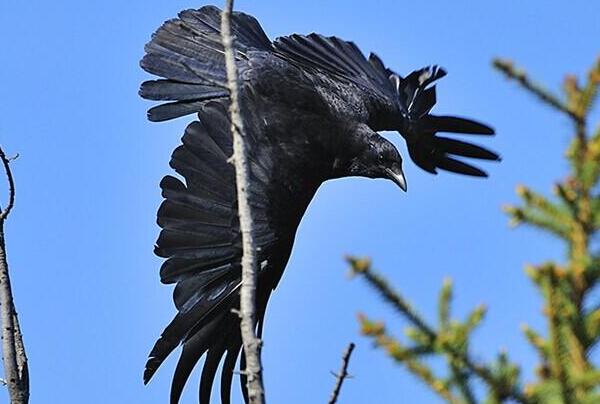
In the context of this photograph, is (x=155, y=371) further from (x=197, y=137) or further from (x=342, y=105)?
(x=342, y=105)

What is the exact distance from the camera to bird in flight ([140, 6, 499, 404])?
7254mm

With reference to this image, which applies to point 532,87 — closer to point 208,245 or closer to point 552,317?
point 552,317

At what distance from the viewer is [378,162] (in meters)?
8.88

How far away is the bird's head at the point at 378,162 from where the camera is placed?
870 cm

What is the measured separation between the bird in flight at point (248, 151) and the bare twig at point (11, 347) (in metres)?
1.77

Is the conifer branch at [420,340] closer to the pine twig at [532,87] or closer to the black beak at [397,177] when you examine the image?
the pine twig at [532,87]

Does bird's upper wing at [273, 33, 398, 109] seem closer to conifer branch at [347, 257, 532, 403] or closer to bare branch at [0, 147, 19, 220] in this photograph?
bare branch at [0, 147, 19, 220]

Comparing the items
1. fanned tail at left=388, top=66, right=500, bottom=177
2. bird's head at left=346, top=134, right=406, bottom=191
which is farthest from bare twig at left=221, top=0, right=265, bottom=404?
fanned tail at left=388, top=66, right=500, bottom=177

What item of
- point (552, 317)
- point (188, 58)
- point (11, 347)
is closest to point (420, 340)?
point (552, 317)

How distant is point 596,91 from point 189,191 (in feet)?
17.9

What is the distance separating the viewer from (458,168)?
32.3 feet

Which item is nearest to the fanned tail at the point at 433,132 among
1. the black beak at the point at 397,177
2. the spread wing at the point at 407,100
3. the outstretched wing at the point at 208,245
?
the spread wing at the point at 407,100

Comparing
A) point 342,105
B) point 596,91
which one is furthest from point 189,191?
point 596,91

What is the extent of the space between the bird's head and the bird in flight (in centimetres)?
1
